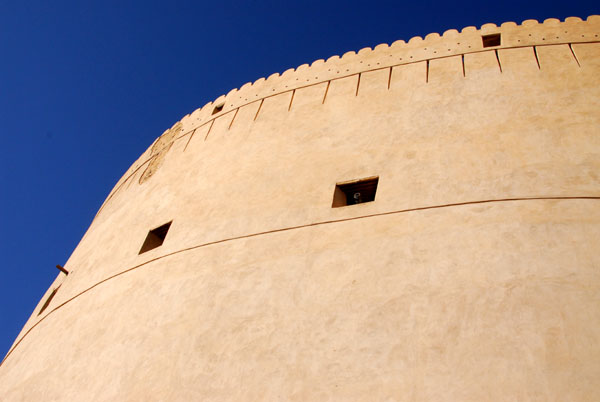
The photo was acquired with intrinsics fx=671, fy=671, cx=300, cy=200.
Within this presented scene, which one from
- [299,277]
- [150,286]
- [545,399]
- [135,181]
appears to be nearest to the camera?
[545,399]

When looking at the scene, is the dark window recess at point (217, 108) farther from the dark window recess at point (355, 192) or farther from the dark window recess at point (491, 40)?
the dark window recess at point (491, 40)

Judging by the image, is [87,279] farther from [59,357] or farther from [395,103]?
[395,103]

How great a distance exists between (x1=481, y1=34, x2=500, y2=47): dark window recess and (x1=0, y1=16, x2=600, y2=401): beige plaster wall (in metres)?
0.08

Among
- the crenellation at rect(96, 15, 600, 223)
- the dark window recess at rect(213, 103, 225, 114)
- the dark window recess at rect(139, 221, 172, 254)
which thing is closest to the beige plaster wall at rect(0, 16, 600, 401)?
the crenellation at rect(96, 15, 600, 223)

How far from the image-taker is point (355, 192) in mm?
6570

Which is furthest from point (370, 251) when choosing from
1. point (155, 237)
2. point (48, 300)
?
point (48, 300)

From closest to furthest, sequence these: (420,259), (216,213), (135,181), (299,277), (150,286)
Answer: (420,259)
(299,277)
(150,286)
(216,213)
(135,181)

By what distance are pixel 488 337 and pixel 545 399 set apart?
23.4 inches

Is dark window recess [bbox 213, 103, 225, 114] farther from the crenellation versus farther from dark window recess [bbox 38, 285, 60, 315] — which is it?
dark window recess [bbox 38, 285, 60, 315]

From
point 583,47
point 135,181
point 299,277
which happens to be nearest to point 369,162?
point 299,277

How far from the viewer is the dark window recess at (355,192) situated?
643 centimetres

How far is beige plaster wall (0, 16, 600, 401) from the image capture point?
4.55 metres

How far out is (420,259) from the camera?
525 centimetres

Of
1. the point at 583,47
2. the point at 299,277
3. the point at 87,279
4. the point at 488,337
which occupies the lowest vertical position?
the point at 488,337
